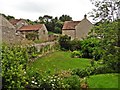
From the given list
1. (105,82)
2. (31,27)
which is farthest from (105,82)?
(31,27)

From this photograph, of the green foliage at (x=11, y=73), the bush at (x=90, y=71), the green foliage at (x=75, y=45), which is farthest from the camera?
the green foliage at (x=75, y=45)

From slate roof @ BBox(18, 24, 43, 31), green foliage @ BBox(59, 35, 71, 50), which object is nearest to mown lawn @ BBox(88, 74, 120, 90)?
green foliage @ BBox(59, 35, 71, 50)

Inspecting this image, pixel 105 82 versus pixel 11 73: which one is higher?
pixel 11 73

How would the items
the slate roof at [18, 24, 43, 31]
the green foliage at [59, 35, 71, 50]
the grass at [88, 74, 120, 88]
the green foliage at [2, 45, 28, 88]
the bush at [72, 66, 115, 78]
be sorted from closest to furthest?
the green foliage at [2, 45, 28, 88]
the grass at [88, 74, 120, 88]
the bush at [72, 66, 115, 78]
the green foliage at [59, 35, 71, 50]
the slate roof at [18, 24, 43, 31]

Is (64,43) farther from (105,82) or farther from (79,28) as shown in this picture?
→ (105,82)

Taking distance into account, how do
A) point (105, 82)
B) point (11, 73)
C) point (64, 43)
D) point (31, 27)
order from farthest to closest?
point (31, 27)
point (64, 43)
point (105, 82)
point (11, 73)

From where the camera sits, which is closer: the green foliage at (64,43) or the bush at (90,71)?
the bush at (90,71)

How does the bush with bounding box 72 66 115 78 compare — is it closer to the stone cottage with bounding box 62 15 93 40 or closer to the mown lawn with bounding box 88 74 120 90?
the mown lawn with bounding box 88 74 120 90

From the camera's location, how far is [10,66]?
9.60 meters

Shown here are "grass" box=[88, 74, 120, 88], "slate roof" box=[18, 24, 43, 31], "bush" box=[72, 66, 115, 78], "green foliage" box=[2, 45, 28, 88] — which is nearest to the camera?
"green foliage" box=[2, 45, 28, 88]

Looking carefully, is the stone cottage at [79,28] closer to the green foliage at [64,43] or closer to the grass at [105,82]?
the green foliage at [64,43]

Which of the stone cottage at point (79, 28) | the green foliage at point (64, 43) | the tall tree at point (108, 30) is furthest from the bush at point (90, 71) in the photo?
the stone cottage at point (79, 28)

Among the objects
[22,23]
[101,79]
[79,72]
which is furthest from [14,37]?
[22,23]

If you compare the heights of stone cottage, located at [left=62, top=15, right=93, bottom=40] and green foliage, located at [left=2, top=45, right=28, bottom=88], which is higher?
stone cottage, located at [left=62, top=15, right=93, bottom=40]
